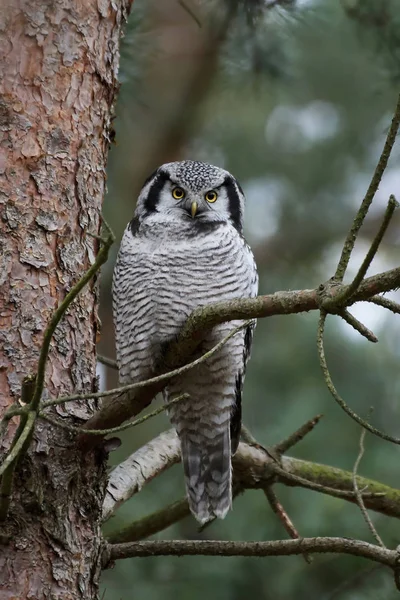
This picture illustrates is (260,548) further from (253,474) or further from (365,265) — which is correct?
(365,265)

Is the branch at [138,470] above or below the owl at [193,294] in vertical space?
below

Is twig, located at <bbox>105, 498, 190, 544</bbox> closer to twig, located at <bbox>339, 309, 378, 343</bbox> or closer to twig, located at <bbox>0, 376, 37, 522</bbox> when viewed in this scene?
twig, located at <bbox>0, 376, 37, 522</bbox>

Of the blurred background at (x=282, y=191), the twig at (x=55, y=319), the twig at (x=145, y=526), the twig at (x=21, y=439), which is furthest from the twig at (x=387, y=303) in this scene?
the blurred background at (x=282, y=191)

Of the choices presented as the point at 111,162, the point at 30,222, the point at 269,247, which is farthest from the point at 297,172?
the point at 30,222

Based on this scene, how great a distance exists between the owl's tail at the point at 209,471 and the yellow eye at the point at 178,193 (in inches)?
35.8

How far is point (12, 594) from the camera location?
2107 millimetres

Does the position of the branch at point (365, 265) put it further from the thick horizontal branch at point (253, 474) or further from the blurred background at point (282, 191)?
the blurred background at point (282, 191)

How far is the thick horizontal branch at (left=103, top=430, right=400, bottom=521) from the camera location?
2.75m

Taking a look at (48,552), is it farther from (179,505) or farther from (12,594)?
(179,505)

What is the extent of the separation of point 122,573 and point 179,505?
1.39 m

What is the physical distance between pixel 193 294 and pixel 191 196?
1.68ft

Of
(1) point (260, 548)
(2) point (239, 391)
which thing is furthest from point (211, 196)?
(1) point (260, 548)

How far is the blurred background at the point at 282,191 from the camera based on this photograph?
405cm

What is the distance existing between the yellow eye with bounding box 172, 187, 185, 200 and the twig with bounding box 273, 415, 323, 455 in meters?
1.02
